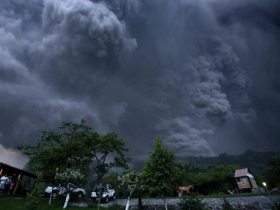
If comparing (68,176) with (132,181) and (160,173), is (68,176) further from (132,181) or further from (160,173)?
(160,173)

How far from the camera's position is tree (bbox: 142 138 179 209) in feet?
77.5

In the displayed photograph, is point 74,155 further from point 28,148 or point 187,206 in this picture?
point 187,206

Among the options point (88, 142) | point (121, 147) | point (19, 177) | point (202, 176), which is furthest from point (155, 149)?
point (202, 176)

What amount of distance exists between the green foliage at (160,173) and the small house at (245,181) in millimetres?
29538

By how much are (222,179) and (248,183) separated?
7941 mm

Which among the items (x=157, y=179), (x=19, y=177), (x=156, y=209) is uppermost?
(x=19, y=177)

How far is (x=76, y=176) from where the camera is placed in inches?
1071

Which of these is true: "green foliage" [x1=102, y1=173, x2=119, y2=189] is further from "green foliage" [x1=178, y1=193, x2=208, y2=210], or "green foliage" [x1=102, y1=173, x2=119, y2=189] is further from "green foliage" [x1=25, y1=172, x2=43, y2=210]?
"green foliage" [x1=25, y1=172, x2=43, y2=210]

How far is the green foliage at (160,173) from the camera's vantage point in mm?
23609

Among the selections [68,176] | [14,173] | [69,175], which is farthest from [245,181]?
[14,173]

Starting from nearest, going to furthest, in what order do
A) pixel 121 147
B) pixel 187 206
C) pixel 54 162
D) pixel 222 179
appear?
pixel 187 206 → pixel 54 162 → pixel 121 147 → pixel 222 179

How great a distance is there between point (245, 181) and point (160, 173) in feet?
107

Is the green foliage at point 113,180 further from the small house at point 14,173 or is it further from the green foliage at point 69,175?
the small house at point 14,173

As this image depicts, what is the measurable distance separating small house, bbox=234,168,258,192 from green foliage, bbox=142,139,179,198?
1163 inches
